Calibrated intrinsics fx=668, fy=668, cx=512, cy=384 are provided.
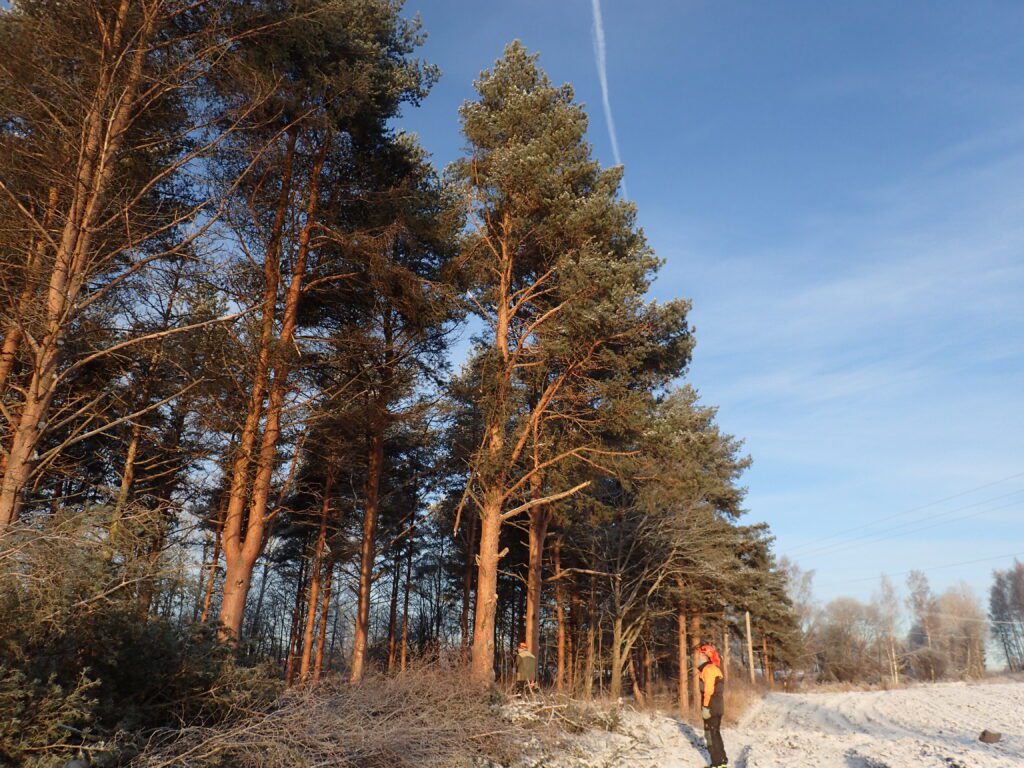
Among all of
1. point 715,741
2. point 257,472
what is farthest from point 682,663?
point 257,472

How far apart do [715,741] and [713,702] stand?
501mm

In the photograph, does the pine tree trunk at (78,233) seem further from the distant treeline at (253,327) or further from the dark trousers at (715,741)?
the dark trousers at (715,741)

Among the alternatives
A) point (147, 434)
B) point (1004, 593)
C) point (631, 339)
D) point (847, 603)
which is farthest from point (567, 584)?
point (1004, 593)

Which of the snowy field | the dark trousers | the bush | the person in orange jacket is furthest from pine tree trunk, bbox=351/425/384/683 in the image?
the bush

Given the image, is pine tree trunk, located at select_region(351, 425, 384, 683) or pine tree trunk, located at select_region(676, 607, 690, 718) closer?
pine tree trunk, located at select_region(351, 425, 384, 683)

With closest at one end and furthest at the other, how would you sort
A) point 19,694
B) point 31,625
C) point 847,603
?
point 19,694 → point 31,625 → point 847,603

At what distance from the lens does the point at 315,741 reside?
572 centimetres

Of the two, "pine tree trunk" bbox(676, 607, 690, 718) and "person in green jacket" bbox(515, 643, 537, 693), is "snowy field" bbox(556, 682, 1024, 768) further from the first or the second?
"pine tree trunk" bbox(676, 607, 690, 718)

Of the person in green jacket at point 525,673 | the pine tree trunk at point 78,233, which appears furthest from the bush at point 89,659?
the person in green jacket at point 525,673

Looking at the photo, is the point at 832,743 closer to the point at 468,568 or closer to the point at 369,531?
the point at 369,531

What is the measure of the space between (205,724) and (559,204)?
35.9ft

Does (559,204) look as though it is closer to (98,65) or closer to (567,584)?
(98,65)

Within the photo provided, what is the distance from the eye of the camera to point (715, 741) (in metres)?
9.38

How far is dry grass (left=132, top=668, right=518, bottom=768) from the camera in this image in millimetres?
5238
